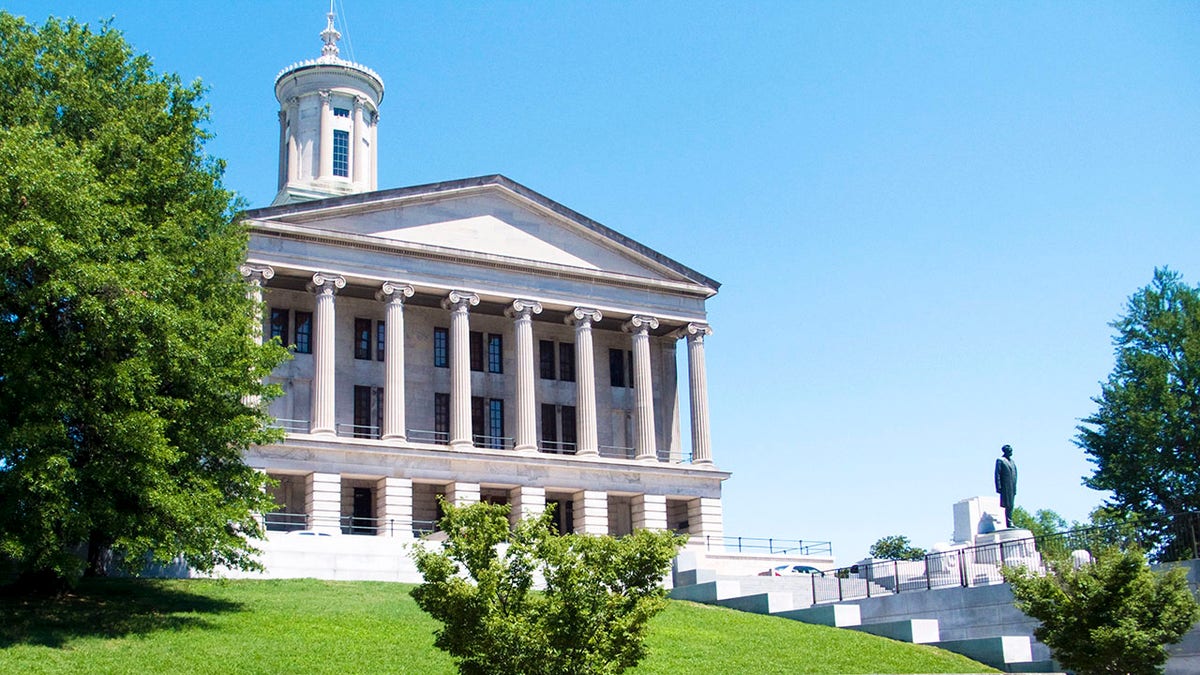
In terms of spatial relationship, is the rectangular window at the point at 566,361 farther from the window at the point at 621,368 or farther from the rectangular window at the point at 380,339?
the rectangular window at the point at 380,339

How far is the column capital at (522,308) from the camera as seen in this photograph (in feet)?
185

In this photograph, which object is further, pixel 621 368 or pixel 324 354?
pixel 621 368

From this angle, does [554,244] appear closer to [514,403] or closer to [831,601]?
[514,403]

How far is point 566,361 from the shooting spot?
61438 millimetres

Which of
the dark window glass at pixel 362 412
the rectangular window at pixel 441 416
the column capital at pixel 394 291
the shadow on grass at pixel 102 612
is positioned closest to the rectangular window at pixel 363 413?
the dark window glass at pixel 362 412

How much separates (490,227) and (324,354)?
32.3 ft

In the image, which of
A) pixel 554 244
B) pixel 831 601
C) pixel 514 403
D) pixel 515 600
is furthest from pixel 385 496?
pixel 515 600

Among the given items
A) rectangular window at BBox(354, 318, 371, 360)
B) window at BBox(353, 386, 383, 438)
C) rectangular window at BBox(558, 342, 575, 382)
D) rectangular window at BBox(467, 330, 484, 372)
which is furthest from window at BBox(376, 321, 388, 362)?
rectangular window at BBox(558, 342, 575, 382)

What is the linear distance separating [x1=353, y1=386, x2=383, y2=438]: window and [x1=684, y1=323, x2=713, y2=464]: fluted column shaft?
14.4 metres

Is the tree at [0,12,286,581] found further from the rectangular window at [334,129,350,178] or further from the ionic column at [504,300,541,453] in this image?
the rectangular window at [334,129,350,178]

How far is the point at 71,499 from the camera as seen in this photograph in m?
26.6

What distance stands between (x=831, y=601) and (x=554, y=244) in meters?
25.8

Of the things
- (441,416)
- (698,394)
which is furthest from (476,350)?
(698,394)

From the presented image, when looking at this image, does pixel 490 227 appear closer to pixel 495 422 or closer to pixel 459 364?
pixel 459 364
